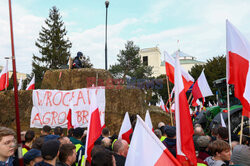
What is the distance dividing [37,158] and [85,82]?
741cm

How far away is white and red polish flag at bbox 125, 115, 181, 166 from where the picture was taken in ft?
7.31

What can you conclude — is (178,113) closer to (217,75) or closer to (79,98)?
(79,98)

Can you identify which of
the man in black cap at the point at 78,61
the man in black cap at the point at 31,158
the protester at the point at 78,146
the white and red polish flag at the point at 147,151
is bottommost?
the protester at the point at 78,146

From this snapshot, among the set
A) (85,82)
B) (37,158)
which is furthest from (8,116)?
(37,158)

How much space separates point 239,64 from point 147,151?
257 cm

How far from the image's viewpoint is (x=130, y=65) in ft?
132

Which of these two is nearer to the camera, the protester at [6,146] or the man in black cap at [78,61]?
the protester at [6,146]

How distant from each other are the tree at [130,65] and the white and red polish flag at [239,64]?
32.6 m

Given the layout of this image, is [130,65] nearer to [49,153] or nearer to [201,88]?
[201,88]

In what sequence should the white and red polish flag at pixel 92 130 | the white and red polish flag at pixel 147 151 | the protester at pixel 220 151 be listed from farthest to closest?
the white and red polish flag at pixel 92 130 → the protester at pixel 220 151 → the white and red polish flag at pixel 147 151

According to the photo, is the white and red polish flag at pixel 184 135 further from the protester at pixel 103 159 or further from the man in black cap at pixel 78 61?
the man in black cap at pixel 78 61

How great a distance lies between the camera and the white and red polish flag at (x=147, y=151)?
2229 millimetres

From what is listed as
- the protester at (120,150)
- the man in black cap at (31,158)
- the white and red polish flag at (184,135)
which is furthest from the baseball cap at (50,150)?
the white and red polish flag at (184,135)

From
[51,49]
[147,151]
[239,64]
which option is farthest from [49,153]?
[51,49]
